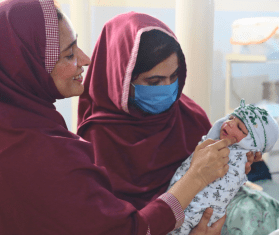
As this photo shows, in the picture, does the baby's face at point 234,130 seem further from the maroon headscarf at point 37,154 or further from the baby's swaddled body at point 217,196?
the maroon headscarf at point 37,154

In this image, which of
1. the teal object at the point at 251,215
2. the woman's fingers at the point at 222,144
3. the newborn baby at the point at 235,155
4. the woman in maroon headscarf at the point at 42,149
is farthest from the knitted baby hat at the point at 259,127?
the woman in maroon headscarf at the point at 42,149

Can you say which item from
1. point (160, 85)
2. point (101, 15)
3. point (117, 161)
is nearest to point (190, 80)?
point (160, 85)

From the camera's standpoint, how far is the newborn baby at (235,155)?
129 cm


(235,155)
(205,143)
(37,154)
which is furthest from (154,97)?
(37,154)

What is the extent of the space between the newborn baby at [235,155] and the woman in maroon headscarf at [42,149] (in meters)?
0.33

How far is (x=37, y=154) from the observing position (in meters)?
0.88

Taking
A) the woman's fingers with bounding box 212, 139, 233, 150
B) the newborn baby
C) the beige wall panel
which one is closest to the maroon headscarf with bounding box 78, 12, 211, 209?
the newborn baby

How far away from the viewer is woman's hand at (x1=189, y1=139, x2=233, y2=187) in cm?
123

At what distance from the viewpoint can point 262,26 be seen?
2.87m

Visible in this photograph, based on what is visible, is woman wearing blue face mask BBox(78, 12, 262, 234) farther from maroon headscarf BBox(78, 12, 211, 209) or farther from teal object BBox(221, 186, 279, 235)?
teal object BBox(221, 186, 279, 235)

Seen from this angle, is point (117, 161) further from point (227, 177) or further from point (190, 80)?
point (190, 80)

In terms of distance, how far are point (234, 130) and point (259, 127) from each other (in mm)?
103

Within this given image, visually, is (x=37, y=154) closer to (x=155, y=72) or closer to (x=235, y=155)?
(x=155, y=72)

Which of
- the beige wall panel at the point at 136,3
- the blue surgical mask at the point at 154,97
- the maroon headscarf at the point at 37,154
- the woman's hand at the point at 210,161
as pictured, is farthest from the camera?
the beige wall panel at the point at 136,3
